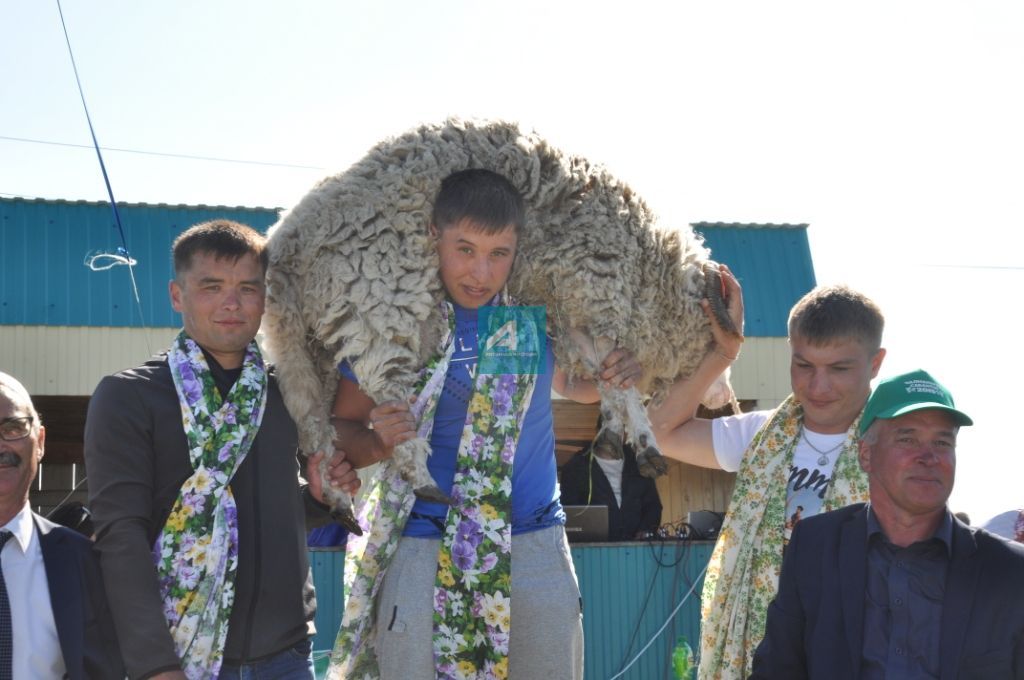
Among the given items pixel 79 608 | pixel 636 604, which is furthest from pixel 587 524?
pixel 79 608

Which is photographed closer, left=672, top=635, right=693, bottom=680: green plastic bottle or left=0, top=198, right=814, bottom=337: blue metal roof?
left=672, top=635, right=693, bottom=680: green plastic bottle

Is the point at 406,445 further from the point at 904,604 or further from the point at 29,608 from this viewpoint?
the point at 904,604

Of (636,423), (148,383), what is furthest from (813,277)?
(148,383)

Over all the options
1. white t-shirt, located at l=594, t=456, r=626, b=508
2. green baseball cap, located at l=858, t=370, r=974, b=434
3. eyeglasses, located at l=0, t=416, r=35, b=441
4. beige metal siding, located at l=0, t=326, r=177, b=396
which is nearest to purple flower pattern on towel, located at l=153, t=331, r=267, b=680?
eyeglasses, located at l=0, t=416, r=35, b=441

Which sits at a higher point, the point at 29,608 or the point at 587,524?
the point at 29,608

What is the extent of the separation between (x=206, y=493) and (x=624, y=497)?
246 inches

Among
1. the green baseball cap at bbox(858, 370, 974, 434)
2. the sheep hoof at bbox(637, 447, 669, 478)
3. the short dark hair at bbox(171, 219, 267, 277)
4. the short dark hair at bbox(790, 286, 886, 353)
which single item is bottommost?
the sheep hoof at bbox(637, 447, 669, 478)

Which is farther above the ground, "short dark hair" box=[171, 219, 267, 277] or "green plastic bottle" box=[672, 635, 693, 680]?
"short dark hair" box=[171, 219, 267, 277]

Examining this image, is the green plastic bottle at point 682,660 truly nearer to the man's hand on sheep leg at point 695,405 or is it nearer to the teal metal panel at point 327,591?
the teal metal panel at point 327,591

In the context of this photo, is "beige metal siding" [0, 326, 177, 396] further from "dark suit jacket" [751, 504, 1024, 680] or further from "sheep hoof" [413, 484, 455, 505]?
"dark suit jacket" [751, 504, 1024, 680]

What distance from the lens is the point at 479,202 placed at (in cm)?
303

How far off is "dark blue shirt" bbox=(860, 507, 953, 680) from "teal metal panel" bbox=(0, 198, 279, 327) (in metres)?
8.61

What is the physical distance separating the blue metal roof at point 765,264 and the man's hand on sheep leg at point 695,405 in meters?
7.76

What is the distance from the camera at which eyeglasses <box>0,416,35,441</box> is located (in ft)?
8.93
